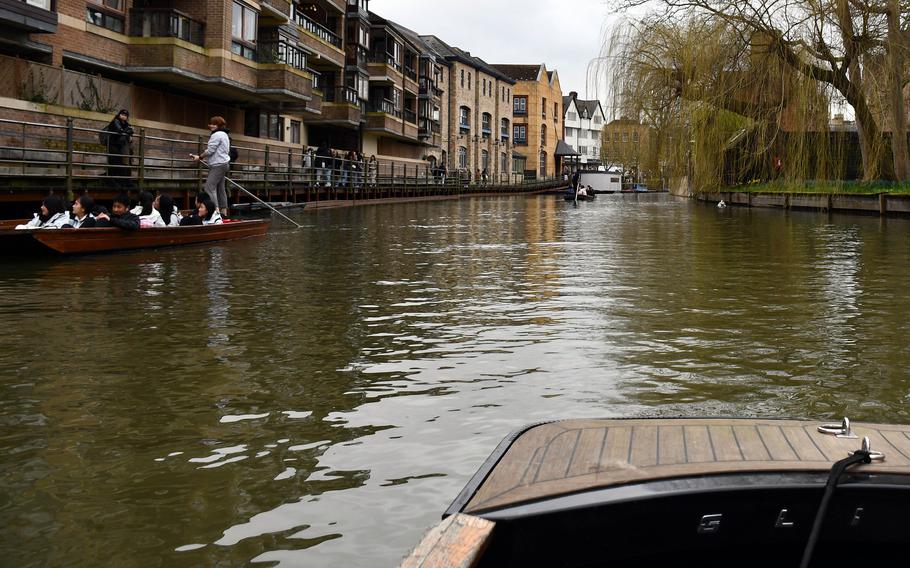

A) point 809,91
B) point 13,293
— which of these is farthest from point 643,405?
point 809,91

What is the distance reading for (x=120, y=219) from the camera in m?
15.0

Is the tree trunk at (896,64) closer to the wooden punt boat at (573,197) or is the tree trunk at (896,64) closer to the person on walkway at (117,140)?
the person on walkway at (117,140)

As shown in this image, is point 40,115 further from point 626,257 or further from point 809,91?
point 809,91

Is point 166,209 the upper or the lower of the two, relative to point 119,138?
lower

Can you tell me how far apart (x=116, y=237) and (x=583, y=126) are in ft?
425

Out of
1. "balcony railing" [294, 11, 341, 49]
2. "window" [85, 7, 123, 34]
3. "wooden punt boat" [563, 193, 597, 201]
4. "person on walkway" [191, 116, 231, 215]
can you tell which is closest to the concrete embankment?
"wooden punt boat" [563, 193, 597, 201]

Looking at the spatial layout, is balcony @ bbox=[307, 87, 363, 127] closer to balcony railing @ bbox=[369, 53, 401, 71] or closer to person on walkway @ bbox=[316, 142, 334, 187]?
person on walkway @ bbox=[316, 142, 334, 187]

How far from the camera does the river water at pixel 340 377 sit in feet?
12.9

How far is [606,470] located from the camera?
2846mm

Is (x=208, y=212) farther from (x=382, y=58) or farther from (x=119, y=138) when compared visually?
(x=382, y=58)

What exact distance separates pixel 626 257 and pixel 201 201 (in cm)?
787

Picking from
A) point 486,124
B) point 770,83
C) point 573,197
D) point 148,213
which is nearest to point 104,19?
point 148,213

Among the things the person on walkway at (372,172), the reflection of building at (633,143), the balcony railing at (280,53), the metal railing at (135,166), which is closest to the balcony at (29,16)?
the metal railing at (135,166)

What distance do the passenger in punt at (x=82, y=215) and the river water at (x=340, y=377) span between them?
580 mm
